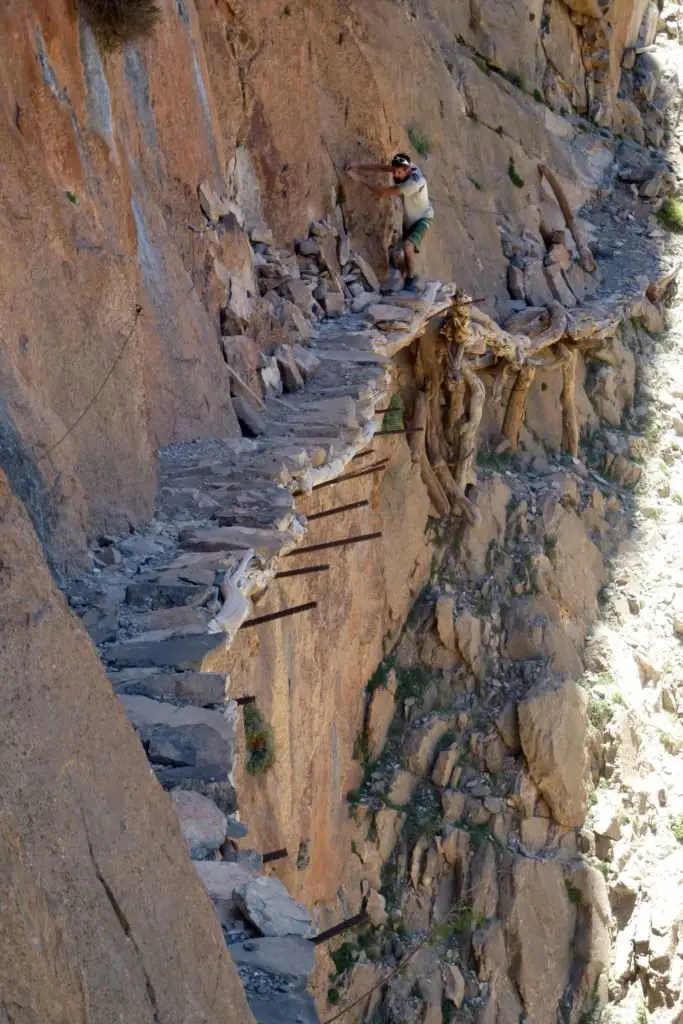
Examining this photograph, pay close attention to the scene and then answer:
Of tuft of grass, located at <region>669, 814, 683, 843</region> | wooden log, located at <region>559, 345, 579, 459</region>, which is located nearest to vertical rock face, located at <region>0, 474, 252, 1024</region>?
tuft of grass, located at <region>669, 814, 683, 843</region>

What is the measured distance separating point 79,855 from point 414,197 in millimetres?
9292

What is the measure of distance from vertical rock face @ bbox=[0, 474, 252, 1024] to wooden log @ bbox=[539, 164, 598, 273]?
46.2 feet

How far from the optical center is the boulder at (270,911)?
3.79m

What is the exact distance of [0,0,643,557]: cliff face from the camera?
5.73 m

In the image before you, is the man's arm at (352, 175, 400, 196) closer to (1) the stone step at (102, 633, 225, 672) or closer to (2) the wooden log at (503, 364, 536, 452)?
(2) the wooden log at (503, 364, 536, 452)

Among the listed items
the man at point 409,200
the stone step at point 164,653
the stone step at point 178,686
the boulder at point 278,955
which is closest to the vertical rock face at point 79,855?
the boulder at point 278,955

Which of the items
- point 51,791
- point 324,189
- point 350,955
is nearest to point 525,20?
point 324,189

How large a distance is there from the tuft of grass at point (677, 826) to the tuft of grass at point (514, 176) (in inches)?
286

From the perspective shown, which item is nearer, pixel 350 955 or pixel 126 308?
pixel 126 308

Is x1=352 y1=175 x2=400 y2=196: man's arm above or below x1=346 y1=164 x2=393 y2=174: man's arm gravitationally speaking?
below

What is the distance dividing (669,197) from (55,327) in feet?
47.1

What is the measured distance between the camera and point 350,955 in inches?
399

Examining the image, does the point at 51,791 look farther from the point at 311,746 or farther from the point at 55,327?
the point at 311,746

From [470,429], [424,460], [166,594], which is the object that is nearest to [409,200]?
[470,429]
